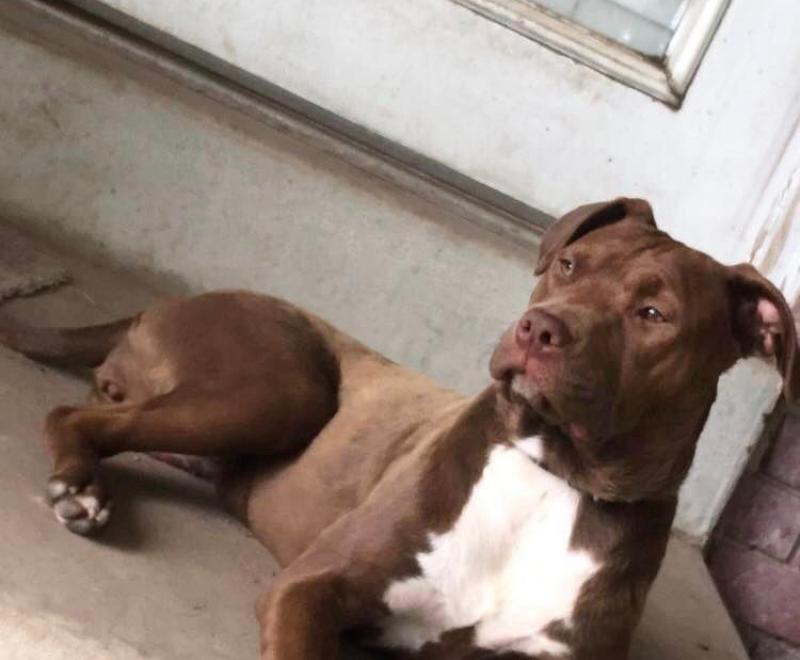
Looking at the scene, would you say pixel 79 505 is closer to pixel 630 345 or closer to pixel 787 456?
pixel 630 345

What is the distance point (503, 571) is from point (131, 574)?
2.00 feet

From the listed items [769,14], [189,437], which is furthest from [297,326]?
[769,14]

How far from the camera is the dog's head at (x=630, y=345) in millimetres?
1941

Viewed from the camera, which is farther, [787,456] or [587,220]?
[787,456]

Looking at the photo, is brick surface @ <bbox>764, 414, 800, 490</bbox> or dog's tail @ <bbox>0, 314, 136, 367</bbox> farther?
brick surface @ <bbox>764, 414, 800, 490</bbox>

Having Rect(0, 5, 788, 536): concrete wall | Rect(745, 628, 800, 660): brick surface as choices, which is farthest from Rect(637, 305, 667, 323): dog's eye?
Rect(745, 628, 800, 660): brick surface

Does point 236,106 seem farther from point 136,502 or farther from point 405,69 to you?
point 136,502

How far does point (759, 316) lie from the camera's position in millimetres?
2207

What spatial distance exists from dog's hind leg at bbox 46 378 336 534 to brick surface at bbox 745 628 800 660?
1.42 metres

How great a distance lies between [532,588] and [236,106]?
66.6 inches

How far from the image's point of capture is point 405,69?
130 inches

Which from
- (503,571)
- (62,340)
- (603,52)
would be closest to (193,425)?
(62,340)

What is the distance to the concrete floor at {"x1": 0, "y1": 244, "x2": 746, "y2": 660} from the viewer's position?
177cm

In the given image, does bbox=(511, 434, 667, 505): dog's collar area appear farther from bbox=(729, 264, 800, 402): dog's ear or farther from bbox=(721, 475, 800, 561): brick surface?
bbox=(721, 475, 800, 561): brick surface
